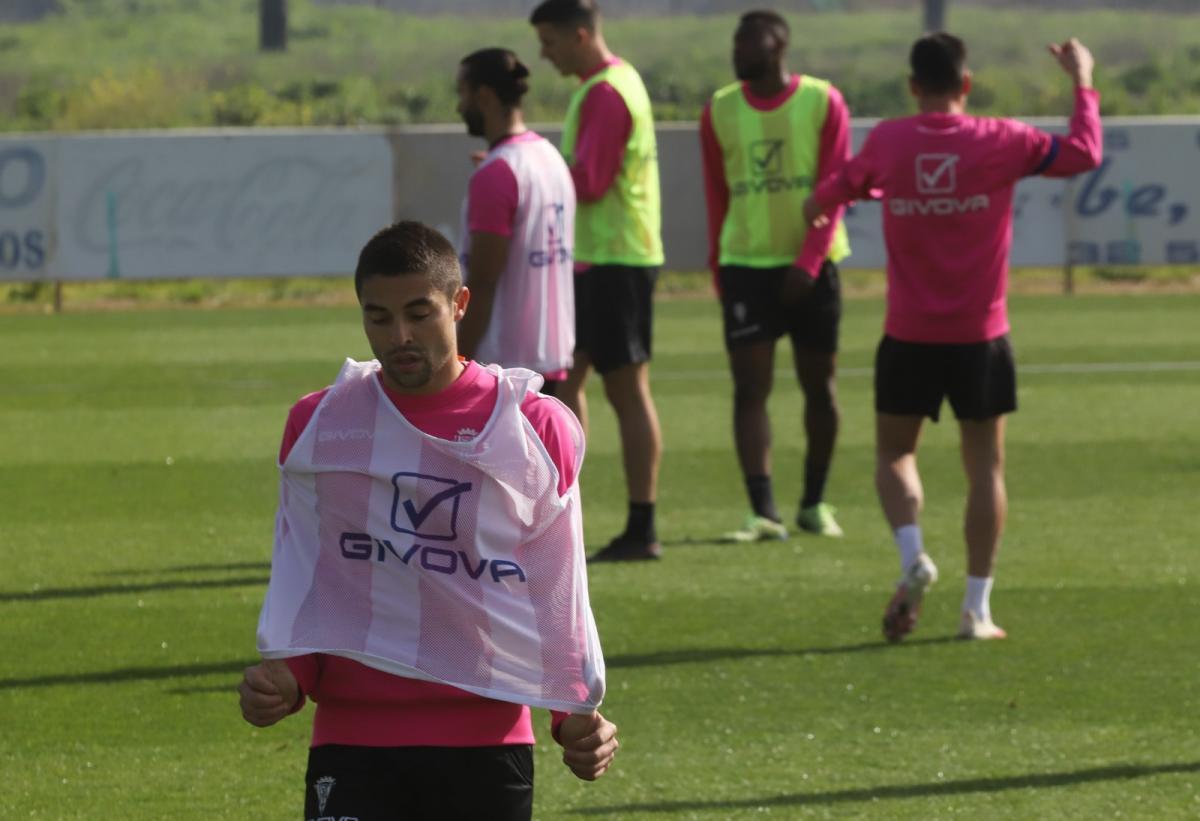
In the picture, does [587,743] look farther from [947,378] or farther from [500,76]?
[500,76]

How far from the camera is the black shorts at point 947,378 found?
7.15 metres

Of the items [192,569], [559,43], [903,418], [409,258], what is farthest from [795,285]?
[409,258]

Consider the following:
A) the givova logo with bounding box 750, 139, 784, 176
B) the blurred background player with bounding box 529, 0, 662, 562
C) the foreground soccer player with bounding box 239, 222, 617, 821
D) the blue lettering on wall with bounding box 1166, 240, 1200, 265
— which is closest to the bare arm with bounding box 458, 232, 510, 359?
the blurred background player with bounding box 529, 0, 662, 562

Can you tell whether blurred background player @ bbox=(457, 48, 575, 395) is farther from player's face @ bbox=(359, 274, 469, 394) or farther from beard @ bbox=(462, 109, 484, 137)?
player's face @ bbox=(359, 274, 469, 394)

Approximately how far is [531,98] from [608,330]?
1496 inches

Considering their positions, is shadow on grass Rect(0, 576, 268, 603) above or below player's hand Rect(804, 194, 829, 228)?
below

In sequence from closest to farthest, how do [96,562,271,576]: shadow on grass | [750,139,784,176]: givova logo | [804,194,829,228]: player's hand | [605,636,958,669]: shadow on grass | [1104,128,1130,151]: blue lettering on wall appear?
[605,636,958,669]: shadow on grass
[804,194,829,228]: player's hand
[96,562,271,576]: shadow on grass
[750,139,784,176]: givova logo
[1104,128,1130,151]: blue lettering on wall

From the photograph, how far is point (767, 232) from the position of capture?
920cm

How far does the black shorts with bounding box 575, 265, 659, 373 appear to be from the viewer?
8703mm

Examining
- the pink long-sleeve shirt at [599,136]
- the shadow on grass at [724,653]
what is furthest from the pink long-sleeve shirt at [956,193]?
the pink long-sleeve shirt at [599,136]

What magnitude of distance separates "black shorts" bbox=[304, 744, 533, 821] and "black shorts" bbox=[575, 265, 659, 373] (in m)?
5.15

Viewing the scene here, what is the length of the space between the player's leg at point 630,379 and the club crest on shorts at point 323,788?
5.17 m

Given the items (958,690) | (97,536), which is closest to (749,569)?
(958,690)

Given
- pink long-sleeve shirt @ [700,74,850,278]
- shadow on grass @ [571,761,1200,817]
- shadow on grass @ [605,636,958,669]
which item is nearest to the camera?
shadow on grass @ [571,761,1200,817]
